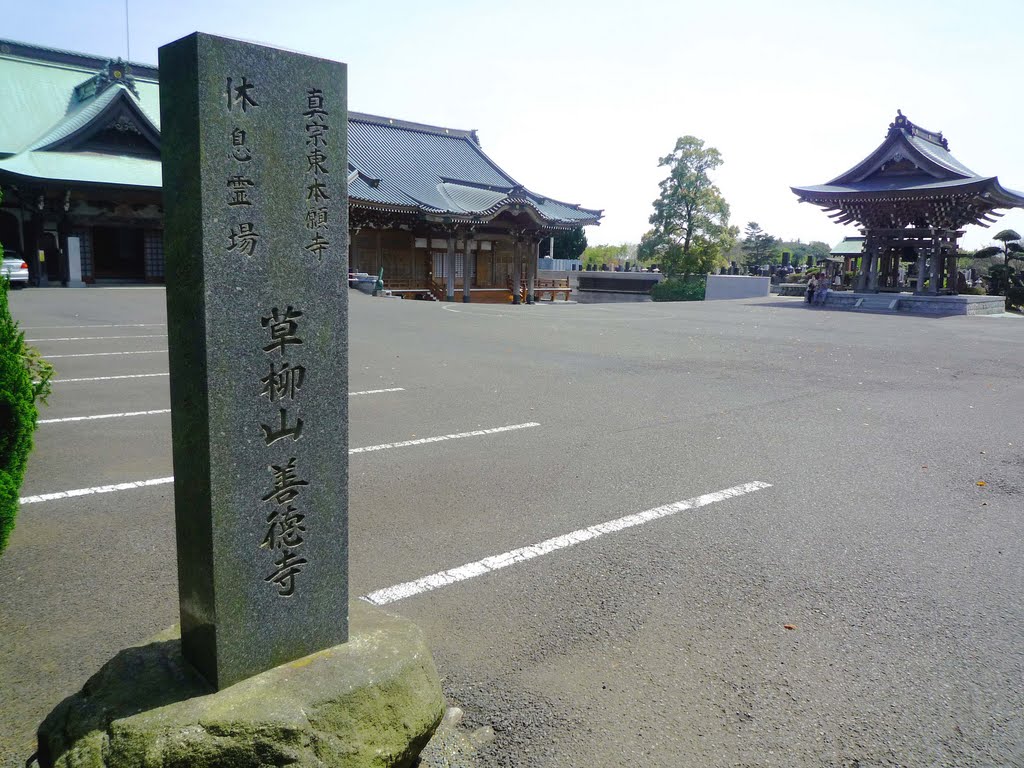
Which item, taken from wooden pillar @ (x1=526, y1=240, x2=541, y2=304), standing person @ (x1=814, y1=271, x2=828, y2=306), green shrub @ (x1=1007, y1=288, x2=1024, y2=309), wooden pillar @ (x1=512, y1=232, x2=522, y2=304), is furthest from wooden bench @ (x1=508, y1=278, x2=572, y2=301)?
green shrub @ (x1=1007, y1=288, x2=1024, y2=309)

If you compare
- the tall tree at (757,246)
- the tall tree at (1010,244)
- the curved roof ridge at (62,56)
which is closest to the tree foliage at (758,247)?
the tall tree at (757,246)

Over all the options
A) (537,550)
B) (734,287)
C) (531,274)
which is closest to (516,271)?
(531,274)

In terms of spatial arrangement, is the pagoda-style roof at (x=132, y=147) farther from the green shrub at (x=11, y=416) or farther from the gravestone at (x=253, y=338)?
the gravestone at (x=253, y=338)

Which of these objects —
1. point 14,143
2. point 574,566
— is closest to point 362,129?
point 14,143

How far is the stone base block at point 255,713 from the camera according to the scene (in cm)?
199

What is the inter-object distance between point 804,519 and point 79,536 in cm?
433

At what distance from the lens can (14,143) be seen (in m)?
23.1

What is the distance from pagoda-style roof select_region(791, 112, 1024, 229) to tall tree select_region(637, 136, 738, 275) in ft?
19.4

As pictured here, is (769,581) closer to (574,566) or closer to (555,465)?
(574,566)

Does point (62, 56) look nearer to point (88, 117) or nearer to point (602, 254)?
point (88, 117)

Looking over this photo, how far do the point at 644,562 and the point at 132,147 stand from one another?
25866 mm

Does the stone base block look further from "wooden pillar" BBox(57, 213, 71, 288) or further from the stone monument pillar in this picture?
"wooden pillar" BBox(57, 213, 71, 288)

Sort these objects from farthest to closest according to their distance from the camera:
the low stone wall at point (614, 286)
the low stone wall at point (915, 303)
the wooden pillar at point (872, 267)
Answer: the low stone wall at point (614, 286) < the wooden pillar at point (872, 267) < the low stone wall at point (915, 303)

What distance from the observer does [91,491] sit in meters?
4.76
